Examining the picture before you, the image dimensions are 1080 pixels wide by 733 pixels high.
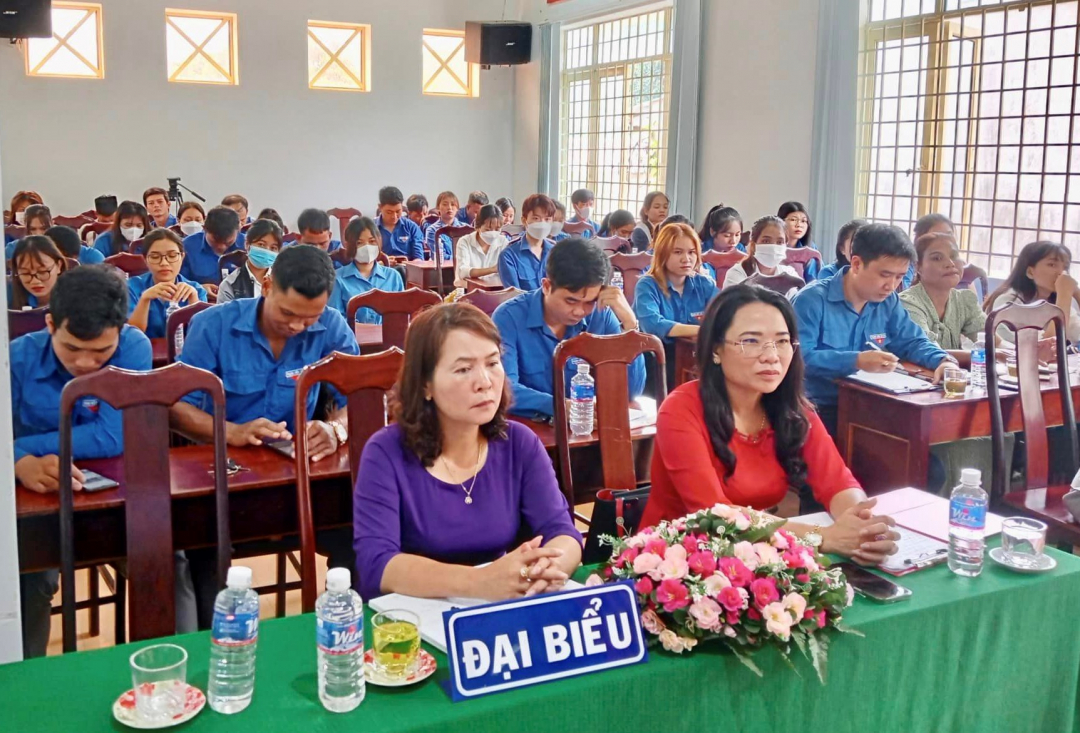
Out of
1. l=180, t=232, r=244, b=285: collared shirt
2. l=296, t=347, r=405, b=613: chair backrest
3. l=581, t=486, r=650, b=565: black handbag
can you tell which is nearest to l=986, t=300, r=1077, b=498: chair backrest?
l=581, t=486, r=650, b=565: black handbag

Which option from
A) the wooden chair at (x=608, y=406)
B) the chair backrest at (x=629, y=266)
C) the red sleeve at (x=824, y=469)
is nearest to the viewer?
the red sleeve at (x=824, y=469)

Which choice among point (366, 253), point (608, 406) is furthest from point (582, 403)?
point (366, 253)

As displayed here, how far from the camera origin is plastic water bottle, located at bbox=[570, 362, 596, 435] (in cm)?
→ 271

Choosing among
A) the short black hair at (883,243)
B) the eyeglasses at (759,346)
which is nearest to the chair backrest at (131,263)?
the short black hair at (883,243)

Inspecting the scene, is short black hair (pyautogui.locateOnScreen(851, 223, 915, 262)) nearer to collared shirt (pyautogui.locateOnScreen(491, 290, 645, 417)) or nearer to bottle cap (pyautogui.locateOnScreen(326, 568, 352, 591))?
collared shirt (pyautogui.locateOnScreen(491, 290, 645, 417))

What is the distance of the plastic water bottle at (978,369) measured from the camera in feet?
10.5

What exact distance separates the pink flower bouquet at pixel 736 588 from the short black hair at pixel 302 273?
1419 millimetres

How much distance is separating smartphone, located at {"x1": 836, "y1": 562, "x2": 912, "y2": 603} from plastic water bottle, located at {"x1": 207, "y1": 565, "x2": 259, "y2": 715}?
869mm

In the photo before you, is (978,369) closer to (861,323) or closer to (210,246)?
(861,323)

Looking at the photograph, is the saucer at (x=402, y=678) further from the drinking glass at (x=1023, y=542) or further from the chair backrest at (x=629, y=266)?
the chair backrest at (x=629, y=266)

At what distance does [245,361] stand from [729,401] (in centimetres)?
133

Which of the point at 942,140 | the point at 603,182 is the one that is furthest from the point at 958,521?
the point at 603,182

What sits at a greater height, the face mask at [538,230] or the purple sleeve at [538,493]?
the face mask at [538,230]

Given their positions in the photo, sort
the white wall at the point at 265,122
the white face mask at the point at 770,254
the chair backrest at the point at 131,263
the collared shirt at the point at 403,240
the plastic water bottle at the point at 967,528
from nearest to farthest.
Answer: the plastic water bottle at the point at 967,528
the chair backrest at the point at 131,263
the white face mask at the point at 770,254
the collared shirt at the point at 403,240
the white wall at the point at 265,122
